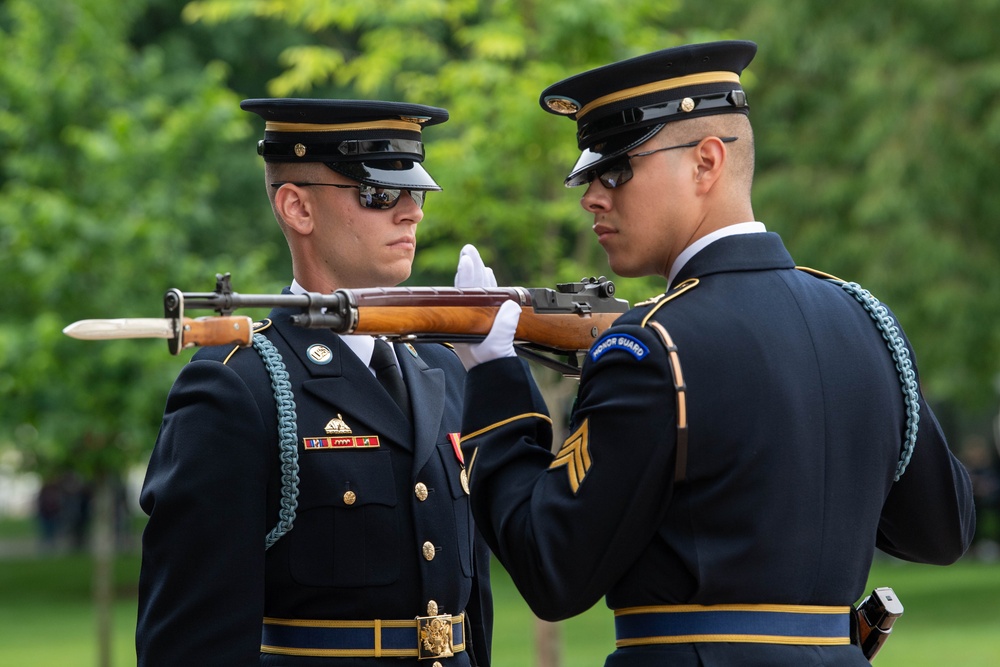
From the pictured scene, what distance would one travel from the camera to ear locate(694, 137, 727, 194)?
2982mm

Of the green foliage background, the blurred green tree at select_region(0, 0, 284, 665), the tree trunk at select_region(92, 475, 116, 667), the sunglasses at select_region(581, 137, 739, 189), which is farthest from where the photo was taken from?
the tree trunk at select_region(92, 475, 116, 667)

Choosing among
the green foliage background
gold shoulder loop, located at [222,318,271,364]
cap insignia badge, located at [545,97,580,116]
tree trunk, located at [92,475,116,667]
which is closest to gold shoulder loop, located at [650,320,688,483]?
cap insignia badge, located at [545,97,580,116]

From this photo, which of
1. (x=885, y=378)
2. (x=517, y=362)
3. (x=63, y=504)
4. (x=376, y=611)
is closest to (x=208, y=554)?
(x=376, y=611)

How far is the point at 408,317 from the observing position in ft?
9.91

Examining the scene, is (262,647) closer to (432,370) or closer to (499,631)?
(432,370)

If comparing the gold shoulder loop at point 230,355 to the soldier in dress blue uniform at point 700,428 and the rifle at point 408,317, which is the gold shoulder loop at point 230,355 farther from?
the soldier in dress blue uniform at point 700,428

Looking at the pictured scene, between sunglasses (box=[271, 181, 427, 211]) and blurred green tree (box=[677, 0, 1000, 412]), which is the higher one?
blurred green tree (box=[677, 0, 1000, 412])

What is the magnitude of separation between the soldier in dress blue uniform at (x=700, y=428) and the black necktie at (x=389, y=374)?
61 cm

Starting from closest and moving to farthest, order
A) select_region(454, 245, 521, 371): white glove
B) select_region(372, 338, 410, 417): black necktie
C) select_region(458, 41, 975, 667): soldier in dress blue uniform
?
select_region(458, 41, 975, 667): soldier in dress blue uniform → select_region(454, 245, 521, 371): white glove → select_region(372, 338, 410, 417): black necktie

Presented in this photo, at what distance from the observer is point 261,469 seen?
3.25 meters

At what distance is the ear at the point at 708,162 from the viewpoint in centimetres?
298

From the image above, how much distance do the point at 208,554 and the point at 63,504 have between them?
2792cm

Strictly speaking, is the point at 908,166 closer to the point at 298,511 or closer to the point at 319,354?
the point at 319,354

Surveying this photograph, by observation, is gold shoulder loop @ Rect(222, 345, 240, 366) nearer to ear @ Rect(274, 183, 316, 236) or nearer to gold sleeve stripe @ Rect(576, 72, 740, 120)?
ear @ Rect(274, 183, 316, 236)
